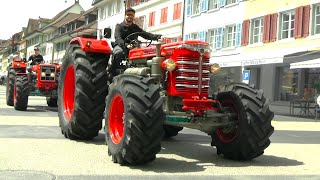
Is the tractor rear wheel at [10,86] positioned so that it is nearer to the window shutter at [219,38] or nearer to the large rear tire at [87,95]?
the large rear tire at [87,95]

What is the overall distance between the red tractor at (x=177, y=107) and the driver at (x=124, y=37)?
46 centimetres

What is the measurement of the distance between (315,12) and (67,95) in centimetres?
1760

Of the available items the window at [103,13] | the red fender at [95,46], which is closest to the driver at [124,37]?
the red fender at [95,46]

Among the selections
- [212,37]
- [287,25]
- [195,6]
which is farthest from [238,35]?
[195,6]

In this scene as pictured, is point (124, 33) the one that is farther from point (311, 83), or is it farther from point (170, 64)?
point (311, 83)

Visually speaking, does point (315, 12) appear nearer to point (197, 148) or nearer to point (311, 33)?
point (311, 33)

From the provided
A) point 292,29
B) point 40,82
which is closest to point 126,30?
point 40,82

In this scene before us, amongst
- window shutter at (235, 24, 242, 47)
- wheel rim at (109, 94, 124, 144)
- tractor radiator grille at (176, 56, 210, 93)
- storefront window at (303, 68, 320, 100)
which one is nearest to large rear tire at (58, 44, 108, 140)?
wheel rim at (109, 94, 124, 144)

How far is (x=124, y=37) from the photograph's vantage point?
9164mm

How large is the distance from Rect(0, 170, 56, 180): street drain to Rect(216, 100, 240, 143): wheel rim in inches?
119

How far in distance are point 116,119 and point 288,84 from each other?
2159 centimetres

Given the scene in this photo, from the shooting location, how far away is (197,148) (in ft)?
30.0

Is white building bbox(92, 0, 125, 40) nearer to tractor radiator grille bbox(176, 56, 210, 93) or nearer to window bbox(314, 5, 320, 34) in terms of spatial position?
window bbox(314, 5, 320, 34)

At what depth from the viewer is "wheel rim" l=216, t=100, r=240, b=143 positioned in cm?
773
